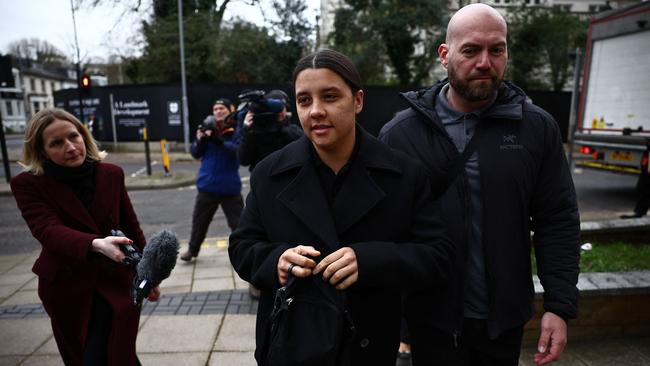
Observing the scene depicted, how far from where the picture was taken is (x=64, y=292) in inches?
88.5

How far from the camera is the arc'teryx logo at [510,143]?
1.69m

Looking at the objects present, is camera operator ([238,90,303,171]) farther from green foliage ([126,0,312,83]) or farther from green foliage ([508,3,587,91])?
green foliage ([508,3,587,91])

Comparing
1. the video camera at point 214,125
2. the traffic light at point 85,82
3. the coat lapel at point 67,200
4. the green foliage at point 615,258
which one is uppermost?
the traffic light at point 85,82

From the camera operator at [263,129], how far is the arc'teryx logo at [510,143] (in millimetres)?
2499

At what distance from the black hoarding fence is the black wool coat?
1466cm

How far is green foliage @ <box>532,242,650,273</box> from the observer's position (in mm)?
3516

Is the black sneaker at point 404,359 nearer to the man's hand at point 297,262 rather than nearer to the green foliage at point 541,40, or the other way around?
the man's hand at point 297,262

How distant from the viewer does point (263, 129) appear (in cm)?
389

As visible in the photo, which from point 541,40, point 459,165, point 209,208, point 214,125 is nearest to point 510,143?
point 459,165

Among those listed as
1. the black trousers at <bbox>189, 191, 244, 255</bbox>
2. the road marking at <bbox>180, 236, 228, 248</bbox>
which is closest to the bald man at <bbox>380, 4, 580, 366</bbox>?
the black trousers at <bbox>189, 191, 244, 255</bbox>

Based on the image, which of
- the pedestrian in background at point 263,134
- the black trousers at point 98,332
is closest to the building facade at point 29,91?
the pedestrian in background at point 263,134

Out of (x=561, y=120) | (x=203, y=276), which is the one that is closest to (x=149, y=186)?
(x=203, y=276)

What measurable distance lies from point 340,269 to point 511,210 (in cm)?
79

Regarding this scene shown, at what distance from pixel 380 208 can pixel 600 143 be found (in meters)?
9.57
